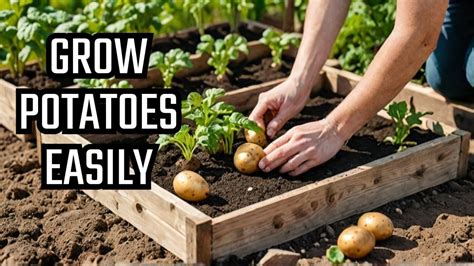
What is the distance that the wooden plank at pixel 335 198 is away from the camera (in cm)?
410

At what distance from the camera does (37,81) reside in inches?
230

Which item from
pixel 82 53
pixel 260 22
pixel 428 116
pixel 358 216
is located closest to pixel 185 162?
pixel 358 216

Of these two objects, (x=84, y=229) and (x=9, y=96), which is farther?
(x=9, y=96)

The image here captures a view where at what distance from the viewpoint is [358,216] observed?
456cm

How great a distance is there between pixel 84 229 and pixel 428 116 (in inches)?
84.7

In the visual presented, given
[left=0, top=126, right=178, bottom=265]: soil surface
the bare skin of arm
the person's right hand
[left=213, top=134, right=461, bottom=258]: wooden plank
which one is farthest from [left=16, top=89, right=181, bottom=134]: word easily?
[left=213, top=134, right=461, bottom=258]: wooden plank

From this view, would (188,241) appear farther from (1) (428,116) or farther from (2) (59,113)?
(1) (428,116)

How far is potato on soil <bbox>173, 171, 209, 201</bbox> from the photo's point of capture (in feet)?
14.1

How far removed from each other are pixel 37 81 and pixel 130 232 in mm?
1772

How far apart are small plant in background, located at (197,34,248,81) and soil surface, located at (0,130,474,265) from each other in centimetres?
144

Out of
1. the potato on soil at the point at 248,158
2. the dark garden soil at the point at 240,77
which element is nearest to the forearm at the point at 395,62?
the potato on soil at the point at 248,158

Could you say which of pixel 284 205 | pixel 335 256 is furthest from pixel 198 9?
pixel 335 256

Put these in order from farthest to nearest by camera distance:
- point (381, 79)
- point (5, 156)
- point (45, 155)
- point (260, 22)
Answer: point (260, 22), point (5, 156), point (45, 155), point (381, 79)

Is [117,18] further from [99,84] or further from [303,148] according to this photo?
[303,148]
